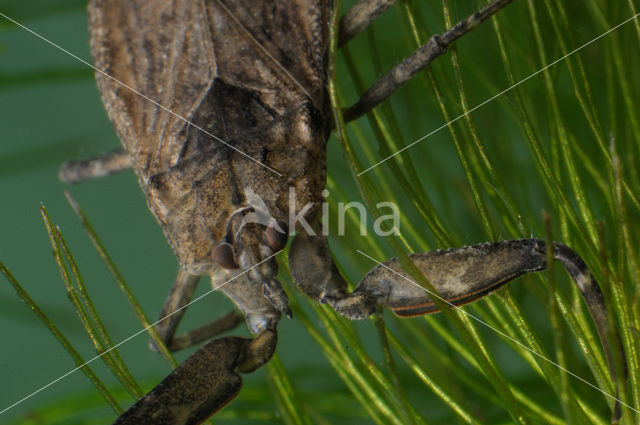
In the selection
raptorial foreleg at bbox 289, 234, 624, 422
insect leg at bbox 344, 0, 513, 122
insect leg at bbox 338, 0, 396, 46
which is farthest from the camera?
insect leg at bbox 338, 0, 396, 46

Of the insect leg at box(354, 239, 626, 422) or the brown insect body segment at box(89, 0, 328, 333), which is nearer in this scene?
the insect leg at box(354, 239, 626, 422)

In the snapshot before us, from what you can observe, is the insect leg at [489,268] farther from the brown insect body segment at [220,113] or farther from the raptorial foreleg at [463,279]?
the brown insect body segment at [220,113]

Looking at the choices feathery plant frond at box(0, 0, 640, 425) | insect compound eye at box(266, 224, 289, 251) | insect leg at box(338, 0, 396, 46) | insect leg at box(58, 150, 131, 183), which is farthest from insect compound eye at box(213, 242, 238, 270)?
insect leg at box(58, 150, 131, 183)

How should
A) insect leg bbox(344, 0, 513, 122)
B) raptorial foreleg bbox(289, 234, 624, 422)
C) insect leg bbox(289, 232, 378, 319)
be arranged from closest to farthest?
raptorial foreleg bbox(289, 234, 624, 422), insect leg bbox(289, 232, 378, 319), insect leg bbox(344, 0, 513, 122)

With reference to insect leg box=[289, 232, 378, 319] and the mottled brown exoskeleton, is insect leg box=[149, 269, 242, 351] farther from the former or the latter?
insect leg box=[289, 232, 378, 319]

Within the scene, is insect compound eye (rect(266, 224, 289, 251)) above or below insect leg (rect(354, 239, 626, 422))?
above

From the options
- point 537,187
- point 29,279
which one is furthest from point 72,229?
point 537,187

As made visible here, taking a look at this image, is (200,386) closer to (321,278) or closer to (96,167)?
(321,278)
